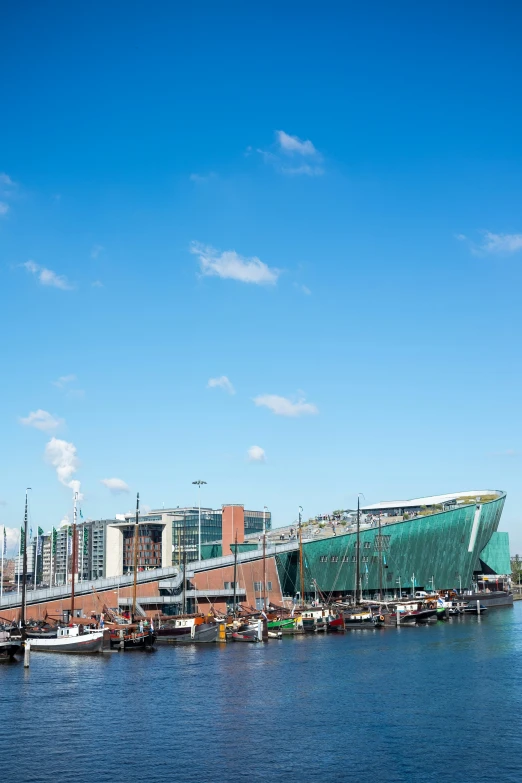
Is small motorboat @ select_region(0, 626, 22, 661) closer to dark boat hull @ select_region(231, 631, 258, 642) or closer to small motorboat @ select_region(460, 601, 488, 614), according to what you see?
dark boat hull @ select_region(231, 631, 258, 642)

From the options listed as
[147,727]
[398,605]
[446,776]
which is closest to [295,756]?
[446,776]

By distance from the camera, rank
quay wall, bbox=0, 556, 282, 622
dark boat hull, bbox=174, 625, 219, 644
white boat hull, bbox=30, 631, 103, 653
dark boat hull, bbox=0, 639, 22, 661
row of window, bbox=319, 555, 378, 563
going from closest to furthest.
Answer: dark boat hull, bbox=0, 639, 22, 661 < white boat hull, bbox=30, 631, 103, 653 < dark boat hull, bbox=174, 625, 219, 644 < quay wall, bbox=0, 556, 282, 622 < row of window, bbox=319, 555, 378, 563

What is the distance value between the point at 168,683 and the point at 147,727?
19459 mm

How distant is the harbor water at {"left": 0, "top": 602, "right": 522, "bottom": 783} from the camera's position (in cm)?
4903

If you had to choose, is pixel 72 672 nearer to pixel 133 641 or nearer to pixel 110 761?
pixel 133 641

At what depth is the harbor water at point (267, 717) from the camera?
49031mm

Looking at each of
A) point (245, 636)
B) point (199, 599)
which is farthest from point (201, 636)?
point (199, 599)

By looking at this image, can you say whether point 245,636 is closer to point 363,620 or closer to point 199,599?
point 363,620

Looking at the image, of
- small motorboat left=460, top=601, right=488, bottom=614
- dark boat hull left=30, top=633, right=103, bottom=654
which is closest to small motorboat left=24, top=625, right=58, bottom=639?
dark boat hull left=30, top=633, right=103, bottom=654

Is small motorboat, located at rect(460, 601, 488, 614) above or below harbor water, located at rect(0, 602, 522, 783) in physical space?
below

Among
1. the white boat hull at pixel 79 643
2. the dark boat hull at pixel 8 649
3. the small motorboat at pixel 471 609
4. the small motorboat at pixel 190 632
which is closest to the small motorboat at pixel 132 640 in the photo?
the white boat hull at pixel 79 643

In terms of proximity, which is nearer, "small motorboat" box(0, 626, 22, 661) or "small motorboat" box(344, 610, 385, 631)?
"small motorboat" box(0, 626, 22, 661)

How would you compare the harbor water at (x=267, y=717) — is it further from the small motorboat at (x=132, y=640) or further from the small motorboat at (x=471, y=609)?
the small motorboat at (x=471, y=609)

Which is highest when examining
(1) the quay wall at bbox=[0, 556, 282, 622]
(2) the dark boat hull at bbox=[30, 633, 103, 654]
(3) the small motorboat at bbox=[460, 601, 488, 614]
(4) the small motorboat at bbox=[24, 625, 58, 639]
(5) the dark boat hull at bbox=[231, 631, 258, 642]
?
(1) the quay wall at bbox=[0, 556, 282, 622]
